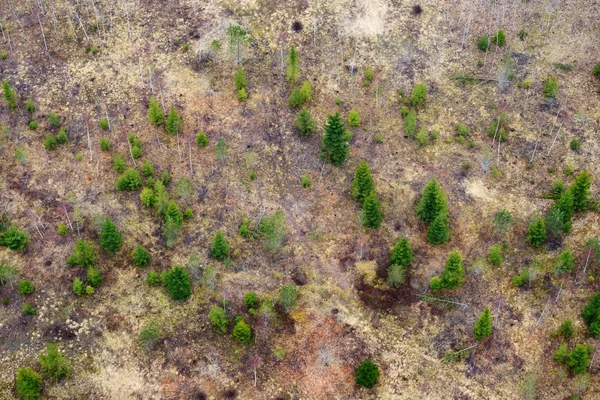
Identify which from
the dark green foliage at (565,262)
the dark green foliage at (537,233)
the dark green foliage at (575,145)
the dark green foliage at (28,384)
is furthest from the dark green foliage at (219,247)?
the dark green foliage at (575,145)

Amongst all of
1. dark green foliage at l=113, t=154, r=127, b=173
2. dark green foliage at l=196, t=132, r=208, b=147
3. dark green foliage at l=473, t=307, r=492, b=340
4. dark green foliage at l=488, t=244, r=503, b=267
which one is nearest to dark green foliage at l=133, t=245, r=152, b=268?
dark green foliage at l=113, t=154, r=127, b=173

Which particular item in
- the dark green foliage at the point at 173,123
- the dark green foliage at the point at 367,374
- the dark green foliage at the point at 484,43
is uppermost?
the dark green foliage at the point at 484,43

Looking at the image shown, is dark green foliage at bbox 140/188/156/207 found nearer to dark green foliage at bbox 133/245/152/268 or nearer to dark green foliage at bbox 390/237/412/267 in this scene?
dark green foliage at bbox 133/245/152/268

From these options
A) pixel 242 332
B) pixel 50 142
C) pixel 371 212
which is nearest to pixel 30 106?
pixel 50 142

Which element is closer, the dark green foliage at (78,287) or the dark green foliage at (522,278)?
the dark green foliage at (78,287)

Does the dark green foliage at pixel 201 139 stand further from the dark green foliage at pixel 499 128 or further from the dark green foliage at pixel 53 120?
the dark green foliage at pixel 499 128

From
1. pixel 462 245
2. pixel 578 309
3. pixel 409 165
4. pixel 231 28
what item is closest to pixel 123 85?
pixel 231 28

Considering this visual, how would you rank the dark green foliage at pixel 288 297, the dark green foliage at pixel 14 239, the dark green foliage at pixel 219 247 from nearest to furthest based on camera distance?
the dark green foliage at pixel 288 297
the dark green foliage at pixel 219 247
the dark green foliage at pixel 14 239
